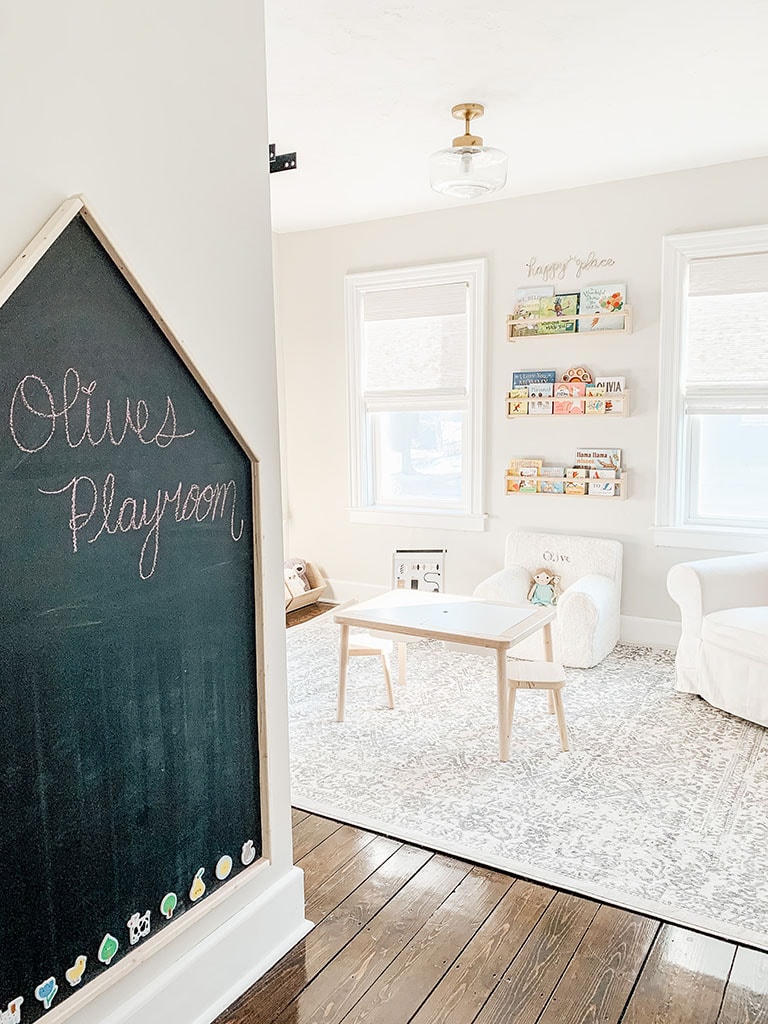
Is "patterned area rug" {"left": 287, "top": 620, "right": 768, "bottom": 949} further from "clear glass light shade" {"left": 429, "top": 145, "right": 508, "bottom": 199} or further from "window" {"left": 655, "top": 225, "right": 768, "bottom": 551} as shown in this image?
"clear glass light shade" {"left": 429, "top": 145, "right": 508, "bottom": 199}

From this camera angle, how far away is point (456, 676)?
3.88 metres

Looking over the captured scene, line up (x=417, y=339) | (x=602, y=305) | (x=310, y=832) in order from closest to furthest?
(x=310, y=832), (x=602, y=305), (x=417, y=339)

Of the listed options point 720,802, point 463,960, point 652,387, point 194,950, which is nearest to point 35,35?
point 194,950

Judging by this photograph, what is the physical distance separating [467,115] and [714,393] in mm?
1873

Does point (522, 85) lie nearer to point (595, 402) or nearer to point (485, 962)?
point (595, 402)

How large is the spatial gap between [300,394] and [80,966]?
418 centimetres

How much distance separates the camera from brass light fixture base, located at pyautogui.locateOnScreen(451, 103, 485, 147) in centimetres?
305

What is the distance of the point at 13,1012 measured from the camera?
1.34 metres

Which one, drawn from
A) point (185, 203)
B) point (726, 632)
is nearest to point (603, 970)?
point (726, 632)

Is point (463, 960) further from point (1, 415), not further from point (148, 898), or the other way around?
point (1, 415)

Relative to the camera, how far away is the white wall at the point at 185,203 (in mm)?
1304

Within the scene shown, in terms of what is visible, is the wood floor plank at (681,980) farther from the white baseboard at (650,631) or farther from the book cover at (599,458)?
the book cover at (599,458)

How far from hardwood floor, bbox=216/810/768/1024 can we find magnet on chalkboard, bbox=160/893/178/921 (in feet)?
1.03

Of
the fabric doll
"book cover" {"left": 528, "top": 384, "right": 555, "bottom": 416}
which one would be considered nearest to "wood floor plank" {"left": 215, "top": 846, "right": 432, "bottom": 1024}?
the fabric doll
